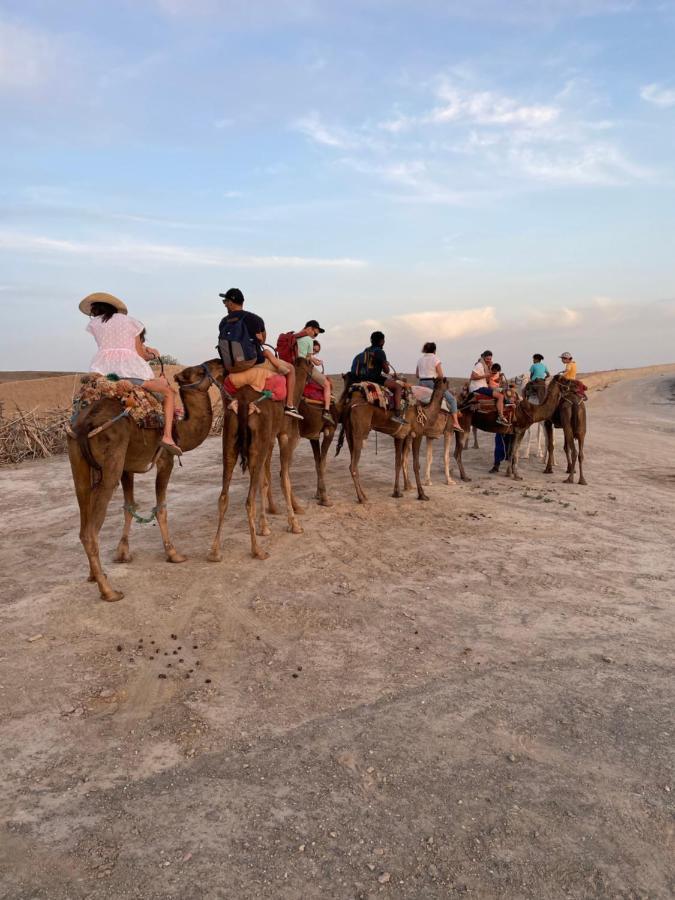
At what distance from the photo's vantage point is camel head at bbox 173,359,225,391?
716 centimetres

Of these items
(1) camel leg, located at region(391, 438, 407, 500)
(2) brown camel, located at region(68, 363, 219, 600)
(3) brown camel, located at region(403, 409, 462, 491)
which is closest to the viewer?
(2) brown camel, located at region(68, 363, 219, 600)

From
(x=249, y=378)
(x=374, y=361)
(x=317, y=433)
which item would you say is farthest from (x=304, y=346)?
(x=374, y=361)

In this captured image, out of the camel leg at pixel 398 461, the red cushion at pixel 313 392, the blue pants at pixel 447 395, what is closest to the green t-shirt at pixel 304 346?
the red cushion at pixel 313 392

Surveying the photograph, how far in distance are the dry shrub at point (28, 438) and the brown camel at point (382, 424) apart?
786 cm

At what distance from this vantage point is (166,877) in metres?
2.97

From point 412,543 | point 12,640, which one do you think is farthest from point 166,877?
point 412,543

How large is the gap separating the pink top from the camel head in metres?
0.93

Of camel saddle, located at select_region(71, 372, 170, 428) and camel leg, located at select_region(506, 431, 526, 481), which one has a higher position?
camel saddle, located at select_region(71, 372, 170, 428)

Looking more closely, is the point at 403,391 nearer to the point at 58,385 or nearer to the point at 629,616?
the point at 629,616

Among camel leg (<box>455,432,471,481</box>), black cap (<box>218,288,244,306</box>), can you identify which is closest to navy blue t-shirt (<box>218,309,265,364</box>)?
black cap (<box>218,288,244,306</box>)

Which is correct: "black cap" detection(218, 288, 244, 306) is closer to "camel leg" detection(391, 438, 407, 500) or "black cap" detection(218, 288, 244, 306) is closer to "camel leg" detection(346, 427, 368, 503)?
"camel leg" detection(346, 427, 368, 503)

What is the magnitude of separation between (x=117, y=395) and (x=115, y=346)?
1.74 ft

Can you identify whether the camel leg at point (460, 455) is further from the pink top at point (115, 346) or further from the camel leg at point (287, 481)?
the pink top at point (115, 346)

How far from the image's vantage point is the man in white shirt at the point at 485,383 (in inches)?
535
